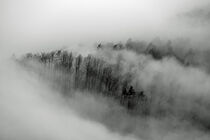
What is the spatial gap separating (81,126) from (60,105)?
2141 cm

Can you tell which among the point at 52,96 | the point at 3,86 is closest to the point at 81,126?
the point at 52,96

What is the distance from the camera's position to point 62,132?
168 m

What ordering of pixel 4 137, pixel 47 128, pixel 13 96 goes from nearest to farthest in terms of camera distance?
pixel 4 137 → pixel 47 128 → pixel 13 96

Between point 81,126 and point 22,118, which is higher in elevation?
point 22,118

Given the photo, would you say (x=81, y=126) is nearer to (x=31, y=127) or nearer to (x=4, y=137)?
(x=31, y=127)

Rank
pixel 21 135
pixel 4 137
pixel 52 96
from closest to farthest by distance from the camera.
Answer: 1. pixel 4 137
2. pixel 21 135
3. pixel 52 96

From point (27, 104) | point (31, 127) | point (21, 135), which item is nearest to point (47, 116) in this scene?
point (27, 104)

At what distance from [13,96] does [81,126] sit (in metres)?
45.7

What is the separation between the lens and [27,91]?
19812 cm

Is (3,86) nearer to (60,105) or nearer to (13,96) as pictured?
(13,96)

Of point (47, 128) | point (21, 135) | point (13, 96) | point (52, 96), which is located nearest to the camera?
point (21, 135)

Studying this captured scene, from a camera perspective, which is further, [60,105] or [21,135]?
[60,105]

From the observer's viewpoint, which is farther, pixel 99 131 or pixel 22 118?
pixel 99 131

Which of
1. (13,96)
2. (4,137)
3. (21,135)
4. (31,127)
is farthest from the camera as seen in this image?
(13,96)
